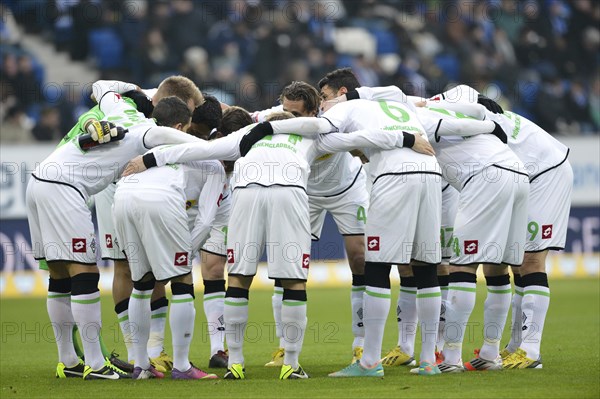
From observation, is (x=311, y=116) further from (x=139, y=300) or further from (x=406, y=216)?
(x=139, y=300)

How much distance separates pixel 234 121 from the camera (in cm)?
994

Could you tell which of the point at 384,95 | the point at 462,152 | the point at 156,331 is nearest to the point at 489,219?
the point at 462,152

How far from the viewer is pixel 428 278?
8.73 metres

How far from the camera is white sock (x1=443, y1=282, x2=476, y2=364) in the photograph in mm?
8922

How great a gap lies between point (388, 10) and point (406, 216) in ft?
54.8

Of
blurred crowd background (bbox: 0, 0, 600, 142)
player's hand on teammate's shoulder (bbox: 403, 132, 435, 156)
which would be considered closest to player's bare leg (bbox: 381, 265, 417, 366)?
player's hand on teammate's shoulder (bbox: 403, 132, 435, 156)

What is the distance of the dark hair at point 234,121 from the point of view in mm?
9938

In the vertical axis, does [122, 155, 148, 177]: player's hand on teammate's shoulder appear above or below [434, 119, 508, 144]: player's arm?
below

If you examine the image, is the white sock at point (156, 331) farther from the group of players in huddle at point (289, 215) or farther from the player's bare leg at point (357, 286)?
the player's bare leg at point (357, 286)

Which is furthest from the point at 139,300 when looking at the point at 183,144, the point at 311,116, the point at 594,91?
the point at 594,91

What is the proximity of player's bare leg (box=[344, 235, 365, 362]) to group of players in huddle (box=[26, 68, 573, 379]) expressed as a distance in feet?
0.06

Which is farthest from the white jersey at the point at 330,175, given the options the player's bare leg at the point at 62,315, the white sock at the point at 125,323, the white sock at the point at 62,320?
the white sock at the point at 62,320

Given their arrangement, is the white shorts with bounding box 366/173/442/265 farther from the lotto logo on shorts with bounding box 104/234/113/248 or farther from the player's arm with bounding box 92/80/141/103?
the player's arm with bounding box 92/80/141/103

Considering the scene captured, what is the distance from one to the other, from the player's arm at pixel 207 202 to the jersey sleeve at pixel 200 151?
0.40 metres
